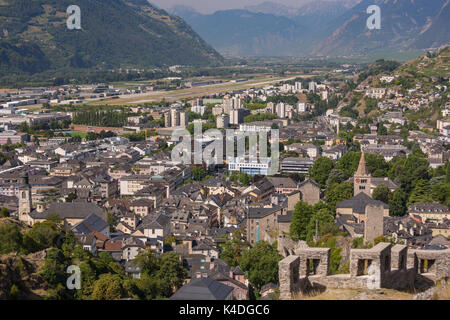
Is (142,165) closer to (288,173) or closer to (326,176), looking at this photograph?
(288,173)

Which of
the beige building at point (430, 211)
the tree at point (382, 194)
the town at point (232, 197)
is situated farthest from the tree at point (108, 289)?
the tree at point (382, 194)

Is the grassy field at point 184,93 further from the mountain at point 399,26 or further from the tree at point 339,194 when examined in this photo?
the mountain at point 399,26

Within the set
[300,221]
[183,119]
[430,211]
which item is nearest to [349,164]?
[430,211]

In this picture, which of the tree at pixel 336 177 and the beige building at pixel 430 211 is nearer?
the beige building at pixel 430 211

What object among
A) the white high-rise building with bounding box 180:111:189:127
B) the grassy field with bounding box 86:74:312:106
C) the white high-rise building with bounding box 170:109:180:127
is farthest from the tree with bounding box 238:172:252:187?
the grassy field with bounding box 86:74:312:106

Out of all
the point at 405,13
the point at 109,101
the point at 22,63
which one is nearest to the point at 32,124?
the point at 109,101

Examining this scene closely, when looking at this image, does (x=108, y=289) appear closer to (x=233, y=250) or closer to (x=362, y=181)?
(x=233, y=250)
